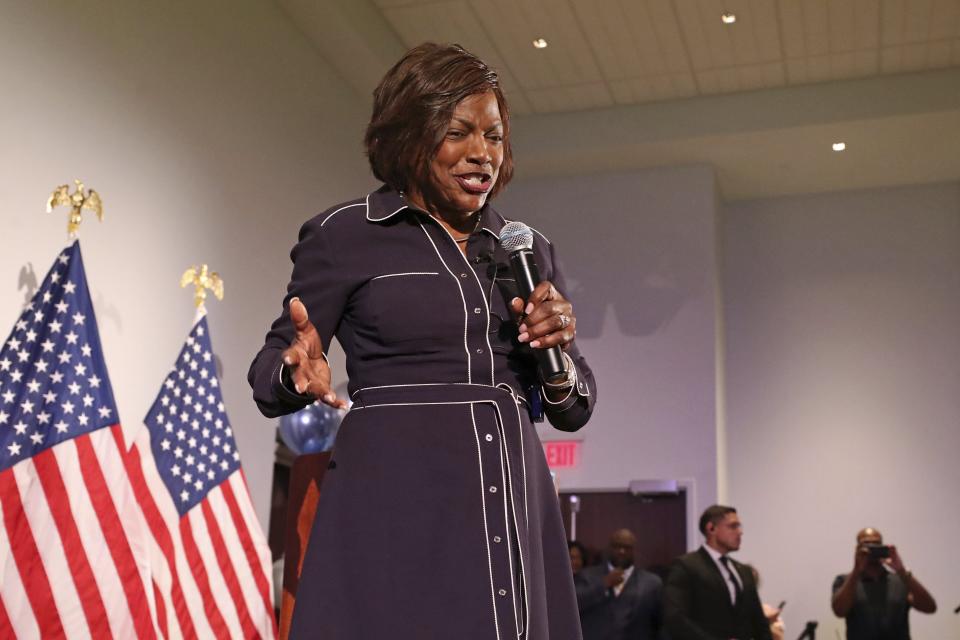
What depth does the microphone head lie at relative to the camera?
1.50 meters

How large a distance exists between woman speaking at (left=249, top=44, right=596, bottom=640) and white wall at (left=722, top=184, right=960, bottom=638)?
7.69 m

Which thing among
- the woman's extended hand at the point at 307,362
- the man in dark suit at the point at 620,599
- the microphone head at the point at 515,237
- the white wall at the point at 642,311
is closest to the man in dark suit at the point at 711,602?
the man in dark suit at the point at 620,599

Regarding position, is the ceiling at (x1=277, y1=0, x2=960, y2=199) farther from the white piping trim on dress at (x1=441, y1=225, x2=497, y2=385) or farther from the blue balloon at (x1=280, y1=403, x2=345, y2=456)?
the white piping trim on dress at (x1=441, y1=225, x2=497, y2=385)

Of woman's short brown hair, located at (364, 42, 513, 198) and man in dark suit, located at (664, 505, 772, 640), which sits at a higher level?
woman's short brown hair, located at (364, 42, 513, 198)

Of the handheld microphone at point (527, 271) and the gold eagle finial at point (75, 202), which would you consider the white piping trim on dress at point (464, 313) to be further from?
the gold eagle finial at point (75, 202)

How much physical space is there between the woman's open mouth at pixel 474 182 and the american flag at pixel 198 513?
9.92 feet

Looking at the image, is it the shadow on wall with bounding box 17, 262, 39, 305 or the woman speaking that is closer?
the woman speaking

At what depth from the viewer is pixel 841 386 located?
905 cm

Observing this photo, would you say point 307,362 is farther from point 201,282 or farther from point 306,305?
point 201,282

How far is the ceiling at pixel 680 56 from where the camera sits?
7211 millimetres

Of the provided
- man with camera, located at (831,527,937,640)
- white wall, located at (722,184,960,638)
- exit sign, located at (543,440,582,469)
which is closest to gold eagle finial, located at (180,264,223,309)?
exit sign, located at (543,440,582,469)

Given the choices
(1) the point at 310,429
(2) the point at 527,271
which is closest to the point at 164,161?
(1) the point at 310,429

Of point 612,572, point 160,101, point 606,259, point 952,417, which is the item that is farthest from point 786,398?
point 160,101

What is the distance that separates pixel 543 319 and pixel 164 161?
14.5 ft
